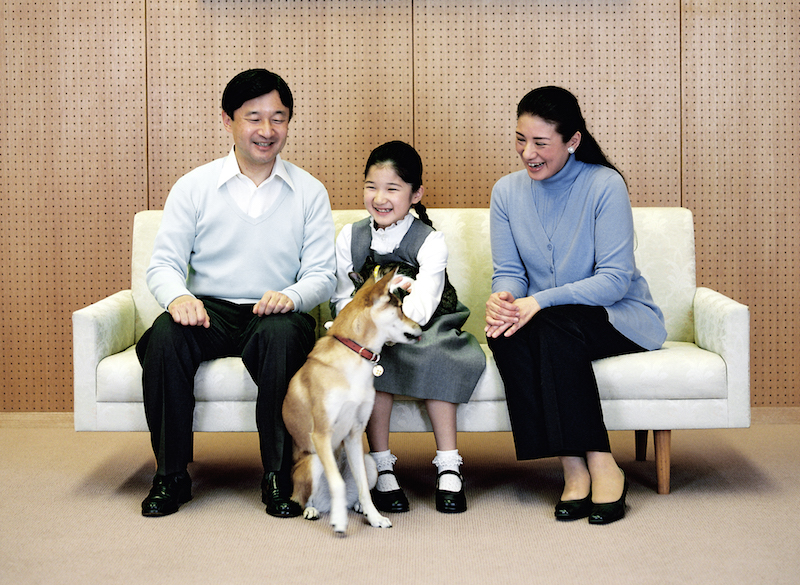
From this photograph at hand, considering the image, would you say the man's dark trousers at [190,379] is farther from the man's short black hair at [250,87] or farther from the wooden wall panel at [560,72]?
the wooden wall panel at [560,72]

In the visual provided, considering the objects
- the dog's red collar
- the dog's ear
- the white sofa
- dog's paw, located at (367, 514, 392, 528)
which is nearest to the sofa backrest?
the white sofa

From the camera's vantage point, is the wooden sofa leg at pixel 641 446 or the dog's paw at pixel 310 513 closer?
the dog's paw at pixel 310 513

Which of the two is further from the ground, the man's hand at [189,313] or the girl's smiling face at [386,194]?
the girl's smiling face at [386,194]

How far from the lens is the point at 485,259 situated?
127 inches

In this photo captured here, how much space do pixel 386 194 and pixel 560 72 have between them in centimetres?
169

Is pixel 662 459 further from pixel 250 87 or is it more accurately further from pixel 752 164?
pixel 250 87

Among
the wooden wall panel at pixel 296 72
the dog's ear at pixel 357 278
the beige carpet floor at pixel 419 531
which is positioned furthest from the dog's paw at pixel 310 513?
the wooden wall panel at pixel 296 72

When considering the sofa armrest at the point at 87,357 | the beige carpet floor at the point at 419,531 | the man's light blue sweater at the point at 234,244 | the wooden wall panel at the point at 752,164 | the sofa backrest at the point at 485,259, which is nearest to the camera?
the beige carpet floor at the point at 419,531

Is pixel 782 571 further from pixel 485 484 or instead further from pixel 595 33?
pixel 595 33

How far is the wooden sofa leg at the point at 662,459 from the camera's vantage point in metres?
2.71

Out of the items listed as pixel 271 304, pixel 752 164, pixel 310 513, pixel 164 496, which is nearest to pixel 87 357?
pixel 164 496

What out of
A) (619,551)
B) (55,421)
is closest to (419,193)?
(619,551)

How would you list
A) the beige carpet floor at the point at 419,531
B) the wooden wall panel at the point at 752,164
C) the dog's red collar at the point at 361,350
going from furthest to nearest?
the wooden wall panel at the point at 752,164
the dog's red collar at the point at 361,350
the beige carpet floor at the point at 419,531

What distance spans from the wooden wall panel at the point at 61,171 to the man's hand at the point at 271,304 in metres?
1.65
